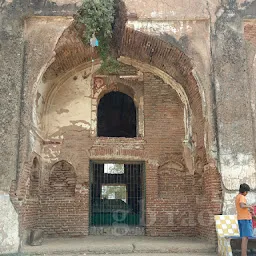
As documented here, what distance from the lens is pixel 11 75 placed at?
7.83 meters

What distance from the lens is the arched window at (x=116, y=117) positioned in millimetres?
13258

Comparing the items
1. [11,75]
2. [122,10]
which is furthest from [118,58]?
[11,75]

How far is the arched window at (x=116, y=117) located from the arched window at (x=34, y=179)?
4.77 meters

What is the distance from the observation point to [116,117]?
45.3ft

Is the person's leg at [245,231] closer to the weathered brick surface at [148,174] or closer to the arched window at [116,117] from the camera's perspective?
the weathered brick surface at [148,174]

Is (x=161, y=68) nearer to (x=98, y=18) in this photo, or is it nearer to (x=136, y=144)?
(x=136, y=144)

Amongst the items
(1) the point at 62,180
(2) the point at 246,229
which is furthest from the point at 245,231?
(1) the point at 62,180

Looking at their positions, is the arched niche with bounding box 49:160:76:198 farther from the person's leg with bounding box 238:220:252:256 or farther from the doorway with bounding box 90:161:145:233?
the person's leg with bounding box 238:220:252:256

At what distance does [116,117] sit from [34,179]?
18.5 ft

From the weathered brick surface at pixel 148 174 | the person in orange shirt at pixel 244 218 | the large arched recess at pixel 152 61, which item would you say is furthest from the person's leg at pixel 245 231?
the large arched recess at pixel 152 61

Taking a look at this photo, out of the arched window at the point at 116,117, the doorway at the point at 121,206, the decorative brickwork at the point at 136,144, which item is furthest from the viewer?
the arched window at the point at 116,117

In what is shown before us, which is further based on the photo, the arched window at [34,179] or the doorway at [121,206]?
the doorway at [121,206]

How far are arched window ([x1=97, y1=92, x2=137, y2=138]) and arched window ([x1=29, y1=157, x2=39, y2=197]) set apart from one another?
15.6 ft

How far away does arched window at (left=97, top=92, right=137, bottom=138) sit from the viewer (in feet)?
43.5
